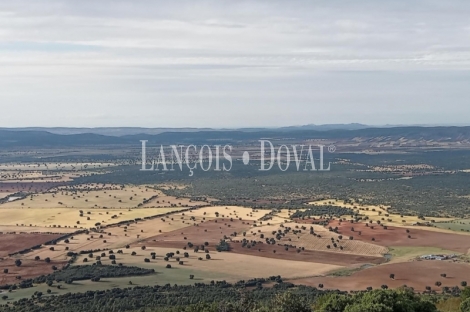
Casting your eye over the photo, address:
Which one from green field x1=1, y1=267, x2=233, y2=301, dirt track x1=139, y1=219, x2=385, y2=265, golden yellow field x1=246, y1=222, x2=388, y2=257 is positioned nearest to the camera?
green field x1=1, y1=267, x2=233, y2=301

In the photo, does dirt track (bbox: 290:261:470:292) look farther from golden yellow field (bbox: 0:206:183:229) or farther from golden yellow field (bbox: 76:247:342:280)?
golden yellow field (bbox: 0:206:183:229)

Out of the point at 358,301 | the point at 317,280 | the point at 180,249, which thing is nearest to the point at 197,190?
the point at 180,249

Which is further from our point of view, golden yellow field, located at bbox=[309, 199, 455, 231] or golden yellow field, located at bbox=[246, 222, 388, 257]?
golden yellow field, located at bbox=[309, 199, 455, 231]

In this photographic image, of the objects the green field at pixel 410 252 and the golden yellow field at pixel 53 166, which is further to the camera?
the golden yellow field at pixel 53 166

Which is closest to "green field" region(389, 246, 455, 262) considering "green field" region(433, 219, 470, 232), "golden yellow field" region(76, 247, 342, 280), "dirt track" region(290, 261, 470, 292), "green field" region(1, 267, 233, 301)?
"dirt track" region(290, 261, 470, 292)

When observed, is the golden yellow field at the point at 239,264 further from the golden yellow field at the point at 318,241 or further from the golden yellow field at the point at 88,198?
the golden yellow field at the point at 88,198

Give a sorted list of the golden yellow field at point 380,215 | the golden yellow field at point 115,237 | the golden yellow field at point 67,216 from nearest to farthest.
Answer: the golden yellow field at point 115,237
the golden yellow field at point 380,215
the golden yellow field at point 67,216

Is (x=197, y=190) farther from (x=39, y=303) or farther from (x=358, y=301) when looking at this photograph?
(x=358, y=301)

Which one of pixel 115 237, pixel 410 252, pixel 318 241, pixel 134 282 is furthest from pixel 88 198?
pixel 410 252

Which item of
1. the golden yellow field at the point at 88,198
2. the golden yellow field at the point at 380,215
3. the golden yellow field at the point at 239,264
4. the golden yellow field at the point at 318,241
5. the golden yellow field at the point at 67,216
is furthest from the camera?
the golden yellow field at the point at 88,198

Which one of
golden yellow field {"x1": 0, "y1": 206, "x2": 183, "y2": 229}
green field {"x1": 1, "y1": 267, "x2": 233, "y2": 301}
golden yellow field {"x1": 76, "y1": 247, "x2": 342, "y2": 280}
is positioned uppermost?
golden yellow field {"x1": 0, "y1": 206, "x2": 183, "y2": 229}

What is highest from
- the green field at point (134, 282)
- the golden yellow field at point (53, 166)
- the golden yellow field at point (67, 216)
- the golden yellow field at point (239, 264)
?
the golden yellow field at point (53, 166)

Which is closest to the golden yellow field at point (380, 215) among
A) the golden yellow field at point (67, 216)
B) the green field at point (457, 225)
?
the green field at point (457, 225)
